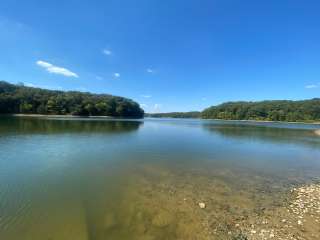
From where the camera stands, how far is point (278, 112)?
415 ft

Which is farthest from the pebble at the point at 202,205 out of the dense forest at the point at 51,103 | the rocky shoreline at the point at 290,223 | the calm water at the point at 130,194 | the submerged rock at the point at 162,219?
the dense forest at the point at 51,103

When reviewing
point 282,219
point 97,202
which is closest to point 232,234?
point 282,219

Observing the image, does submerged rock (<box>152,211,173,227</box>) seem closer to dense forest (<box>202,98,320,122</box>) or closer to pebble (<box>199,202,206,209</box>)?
pebble (<box>199,202,206,209</box>)

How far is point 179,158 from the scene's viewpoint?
14.8 m

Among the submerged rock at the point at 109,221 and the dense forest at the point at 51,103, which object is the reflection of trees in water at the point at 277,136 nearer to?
the submerged rock at the point at 109,221

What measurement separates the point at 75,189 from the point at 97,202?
72.3 inches

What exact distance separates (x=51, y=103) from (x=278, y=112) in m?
152

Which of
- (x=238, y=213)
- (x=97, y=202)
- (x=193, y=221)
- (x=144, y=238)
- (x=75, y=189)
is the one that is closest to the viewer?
(x=144, y=238)

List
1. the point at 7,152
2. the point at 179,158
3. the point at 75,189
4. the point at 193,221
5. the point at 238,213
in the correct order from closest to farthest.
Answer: the point at 193,221, the point at 238,213, the point at 75,189, the point at 7,152, the point at 179,158

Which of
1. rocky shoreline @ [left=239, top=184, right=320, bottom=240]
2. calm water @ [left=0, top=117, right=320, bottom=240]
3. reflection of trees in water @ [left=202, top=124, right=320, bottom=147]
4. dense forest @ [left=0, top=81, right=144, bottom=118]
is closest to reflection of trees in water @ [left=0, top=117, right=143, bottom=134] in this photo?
calm water @ [left=0, top=117, right=320, bottom=240]

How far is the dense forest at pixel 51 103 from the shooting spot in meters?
89.0

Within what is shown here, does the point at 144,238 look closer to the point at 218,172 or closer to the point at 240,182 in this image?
the point at 240,182

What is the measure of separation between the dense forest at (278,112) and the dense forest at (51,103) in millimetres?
97374

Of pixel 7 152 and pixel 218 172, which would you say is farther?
pixel 7 152
